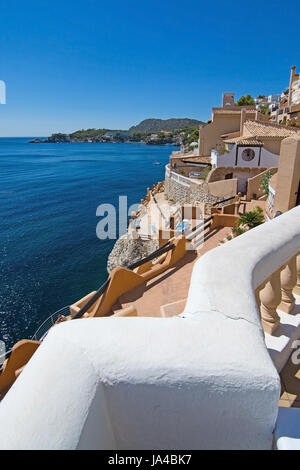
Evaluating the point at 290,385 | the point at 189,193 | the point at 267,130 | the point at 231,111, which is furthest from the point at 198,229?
the point at 231,111

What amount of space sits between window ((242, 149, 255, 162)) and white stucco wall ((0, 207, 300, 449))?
29.9 metres

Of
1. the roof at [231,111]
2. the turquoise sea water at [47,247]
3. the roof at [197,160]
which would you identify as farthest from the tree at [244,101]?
the turquoise sea water at [47,247]

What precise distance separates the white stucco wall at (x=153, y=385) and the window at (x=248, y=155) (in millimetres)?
29928

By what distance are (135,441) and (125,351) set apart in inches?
23.8

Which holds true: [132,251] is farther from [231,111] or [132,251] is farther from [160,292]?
[231,111]

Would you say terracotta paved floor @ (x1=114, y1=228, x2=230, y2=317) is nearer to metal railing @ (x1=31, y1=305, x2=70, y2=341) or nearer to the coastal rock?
metal railing @ (x1=31, y1=305, x2=70, y2=341)

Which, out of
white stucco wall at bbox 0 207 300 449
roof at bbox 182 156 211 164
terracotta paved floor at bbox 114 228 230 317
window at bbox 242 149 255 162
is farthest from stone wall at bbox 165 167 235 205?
white stucco wall at bbox 0 207 300 449

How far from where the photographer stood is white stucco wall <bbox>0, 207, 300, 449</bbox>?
45.8 inches

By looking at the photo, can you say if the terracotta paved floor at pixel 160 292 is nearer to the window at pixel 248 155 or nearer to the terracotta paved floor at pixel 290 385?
the terracotta paved floor at pixel 290 385

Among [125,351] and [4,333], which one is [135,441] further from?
[4,333]

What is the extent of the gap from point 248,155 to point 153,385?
30.5 meters

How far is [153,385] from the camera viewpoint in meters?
1.30

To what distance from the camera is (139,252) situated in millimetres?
23750
